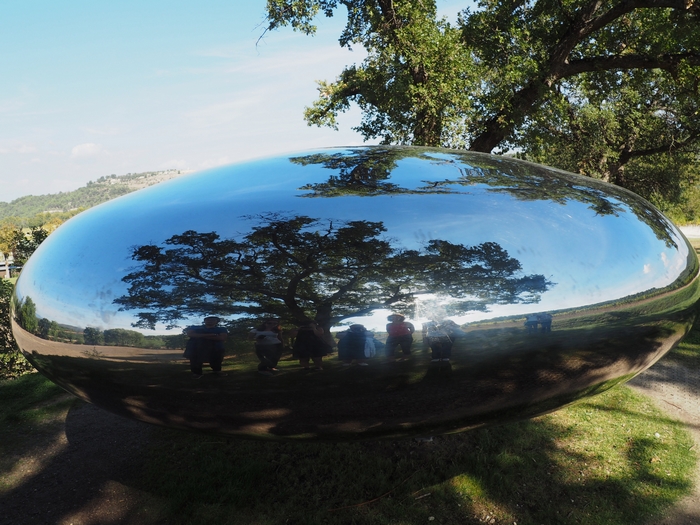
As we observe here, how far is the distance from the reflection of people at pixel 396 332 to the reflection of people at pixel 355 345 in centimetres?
8

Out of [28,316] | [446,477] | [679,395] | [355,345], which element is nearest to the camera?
[355,345]

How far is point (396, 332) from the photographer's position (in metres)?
2.68

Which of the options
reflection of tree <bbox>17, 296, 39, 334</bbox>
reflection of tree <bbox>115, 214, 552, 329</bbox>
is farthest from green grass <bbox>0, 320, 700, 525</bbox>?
reflection of tree <bbox>115, 214, 552, 329</bbox>

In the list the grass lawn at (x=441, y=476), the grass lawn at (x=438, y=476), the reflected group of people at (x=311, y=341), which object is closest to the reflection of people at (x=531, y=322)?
the reflected group of people at (x=311, y=341)

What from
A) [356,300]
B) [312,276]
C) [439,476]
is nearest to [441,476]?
[439,476]

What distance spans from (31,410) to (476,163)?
19.9 feet

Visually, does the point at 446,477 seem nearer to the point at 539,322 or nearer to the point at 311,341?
the point at 539,322

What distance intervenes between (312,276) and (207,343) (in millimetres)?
626

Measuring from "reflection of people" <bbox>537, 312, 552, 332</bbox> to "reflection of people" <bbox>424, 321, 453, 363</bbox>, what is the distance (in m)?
0.50

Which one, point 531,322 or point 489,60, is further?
point 489,60

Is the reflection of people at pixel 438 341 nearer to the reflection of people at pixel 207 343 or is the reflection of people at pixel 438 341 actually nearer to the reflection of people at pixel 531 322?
the reflection of people at pixel 531 322

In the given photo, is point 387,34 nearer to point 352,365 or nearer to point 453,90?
point 453,90

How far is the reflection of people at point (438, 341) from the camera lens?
2689 mm

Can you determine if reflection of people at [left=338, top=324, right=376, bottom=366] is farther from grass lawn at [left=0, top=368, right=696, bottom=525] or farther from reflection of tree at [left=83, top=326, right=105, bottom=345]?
grass lawn at [left=0, top=368, right=696, bottom=525]
